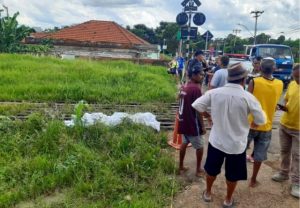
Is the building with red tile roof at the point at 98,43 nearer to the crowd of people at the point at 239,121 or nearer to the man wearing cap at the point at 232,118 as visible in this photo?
the crowd of people at the point at 239,121

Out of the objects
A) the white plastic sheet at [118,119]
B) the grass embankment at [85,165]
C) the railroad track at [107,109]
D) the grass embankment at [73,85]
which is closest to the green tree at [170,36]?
the grass embankment at [73,85]

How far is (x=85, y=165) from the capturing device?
436 centimetres

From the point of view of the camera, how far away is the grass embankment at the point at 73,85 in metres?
8.96

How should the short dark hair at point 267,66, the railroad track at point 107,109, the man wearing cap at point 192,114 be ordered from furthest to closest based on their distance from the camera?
the railroad track at point 107,109
the man wearing cap at point 192,114
the short dark hair at point 267,66

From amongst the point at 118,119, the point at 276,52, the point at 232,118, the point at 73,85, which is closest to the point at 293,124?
the point at 232,118

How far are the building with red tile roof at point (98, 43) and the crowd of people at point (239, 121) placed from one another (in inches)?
828

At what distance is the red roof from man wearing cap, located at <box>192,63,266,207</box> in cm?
2286

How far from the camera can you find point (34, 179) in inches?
158

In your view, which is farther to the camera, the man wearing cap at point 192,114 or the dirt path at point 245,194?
the man wearing cap at point 192,114

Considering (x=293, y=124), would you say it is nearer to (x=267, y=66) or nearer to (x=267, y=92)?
(x=267, y=92)

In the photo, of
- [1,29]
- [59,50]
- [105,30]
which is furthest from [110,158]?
[105,30]

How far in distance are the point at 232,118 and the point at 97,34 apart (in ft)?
84.5

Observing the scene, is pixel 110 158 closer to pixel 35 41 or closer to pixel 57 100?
pixel 57 100

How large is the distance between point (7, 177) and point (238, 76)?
3237 millimetres
